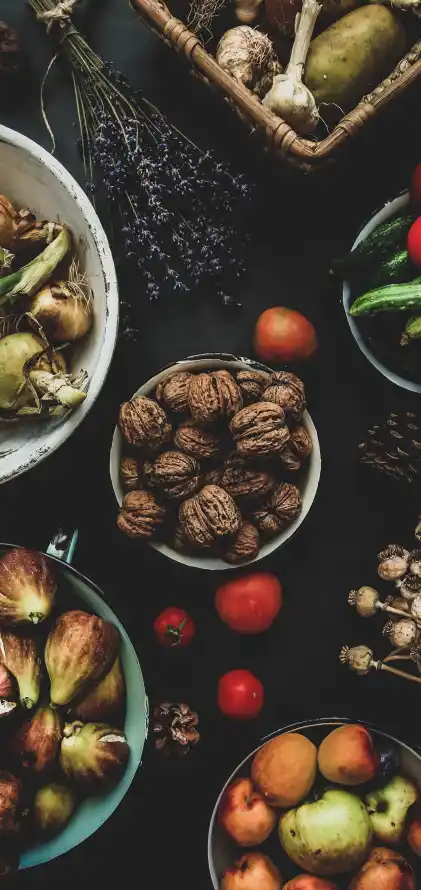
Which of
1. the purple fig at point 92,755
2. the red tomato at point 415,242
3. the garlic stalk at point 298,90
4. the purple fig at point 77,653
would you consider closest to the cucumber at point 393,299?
the red tomato at point 415,242

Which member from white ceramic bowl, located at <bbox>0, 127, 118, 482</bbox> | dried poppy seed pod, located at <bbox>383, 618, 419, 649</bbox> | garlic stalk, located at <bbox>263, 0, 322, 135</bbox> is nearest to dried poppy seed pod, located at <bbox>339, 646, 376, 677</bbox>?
dried poppy seed pod, located at <bbox>383, 618, 419, 649</bbox>

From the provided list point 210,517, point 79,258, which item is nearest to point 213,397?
point 210,517

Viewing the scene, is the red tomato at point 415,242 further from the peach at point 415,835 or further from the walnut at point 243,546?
the peach at point 415,835

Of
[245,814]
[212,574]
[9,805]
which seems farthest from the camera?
[212,574]

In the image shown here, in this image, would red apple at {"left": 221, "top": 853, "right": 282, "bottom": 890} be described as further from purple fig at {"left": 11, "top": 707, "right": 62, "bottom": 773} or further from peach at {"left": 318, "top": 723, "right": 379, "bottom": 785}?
purple fig at {"left": 11, "top": 707, "right": 62, "bottom": 773}

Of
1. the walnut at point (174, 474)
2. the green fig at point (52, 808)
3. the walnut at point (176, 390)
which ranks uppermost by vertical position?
the walnut at point (176, 390)

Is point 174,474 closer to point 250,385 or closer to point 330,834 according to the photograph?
point 250,385
